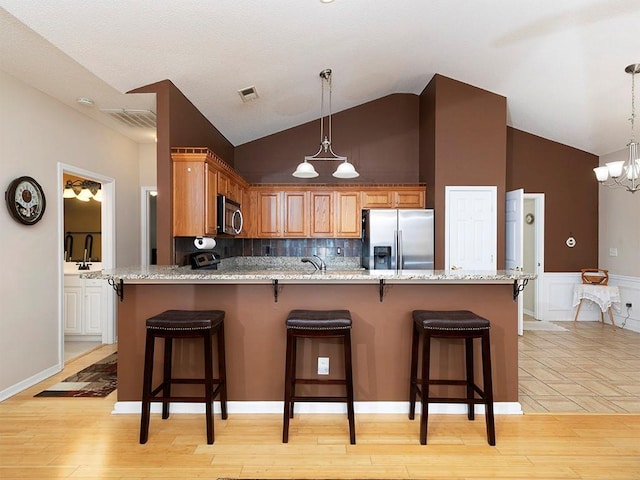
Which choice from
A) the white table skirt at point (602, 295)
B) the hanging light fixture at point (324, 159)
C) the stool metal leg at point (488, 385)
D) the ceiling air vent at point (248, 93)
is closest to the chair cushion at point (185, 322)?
the hanging light fixture at point (324, 159)

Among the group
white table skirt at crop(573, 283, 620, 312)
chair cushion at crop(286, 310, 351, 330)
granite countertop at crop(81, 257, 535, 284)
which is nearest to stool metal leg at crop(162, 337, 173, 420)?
granite countertop at crop(81, 257, 535, 284)

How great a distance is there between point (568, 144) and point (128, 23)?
6055mm

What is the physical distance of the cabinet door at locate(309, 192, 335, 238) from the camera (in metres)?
5.31

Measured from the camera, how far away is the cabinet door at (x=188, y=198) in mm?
3236

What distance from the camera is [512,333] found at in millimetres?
2760

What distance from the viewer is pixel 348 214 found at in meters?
5.29

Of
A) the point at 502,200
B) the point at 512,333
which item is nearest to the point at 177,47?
the point at 512,333

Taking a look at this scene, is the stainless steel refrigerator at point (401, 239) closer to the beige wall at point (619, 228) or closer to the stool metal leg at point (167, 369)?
the stool metal leg at point (167, 369)

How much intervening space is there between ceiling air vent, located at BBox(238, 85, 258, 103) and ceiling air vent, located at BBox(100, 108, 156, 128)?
97 centimetres

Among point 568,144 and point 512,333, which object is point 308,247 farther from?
point 568,144

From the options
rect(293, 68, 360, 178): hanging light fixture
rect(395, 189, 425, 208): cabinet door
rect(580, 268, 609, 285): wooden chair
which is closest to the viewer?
rect(293, 68, 360, 178): hanging light fixture

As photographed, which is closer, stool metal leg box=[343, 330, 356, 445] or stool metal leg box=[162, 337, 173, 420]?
stool metal leg box=[343, 330, 356, 445]

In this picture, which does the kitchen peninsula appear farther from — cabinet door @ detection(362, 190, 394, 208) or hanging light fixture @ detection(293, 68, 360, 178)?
cabinet door @ detection(362, 190, 394, 208)

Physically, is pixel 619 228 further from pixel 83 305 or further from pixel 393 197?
pixel 83 305
